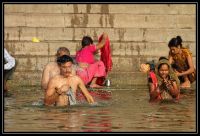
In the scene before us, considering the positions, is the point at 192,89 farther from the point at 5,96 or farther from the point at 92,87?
the point at 5,96

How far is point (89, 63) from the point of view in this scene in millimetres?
16766

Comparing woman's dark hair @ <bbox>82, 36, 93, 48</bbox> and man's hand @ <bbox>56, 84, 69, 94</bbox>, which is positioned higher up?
woman's dark hair @ <bbox>82, 36, 93, 48</bbox>

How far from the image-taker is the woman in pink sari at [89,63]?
16.5 meters

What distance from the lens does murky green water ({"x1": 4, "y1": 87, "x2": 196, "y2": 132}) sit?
398 inches

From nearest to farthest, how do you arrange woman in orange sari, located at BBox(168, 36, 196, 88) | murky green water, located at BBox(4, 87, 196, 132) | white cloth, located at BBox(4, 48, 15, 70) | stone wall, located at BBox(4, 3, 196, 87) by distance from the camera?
murky green water, located at BBox(4, 87, 196, 132) → white cloth, located at BBox(4, 48, 15, 70) → woman in orange sari, located at BBox(168, 36, 196, 88) → stone wall, located at BBox(4, 3, 196, 87)

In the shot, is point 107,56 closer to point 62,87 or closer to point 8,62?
point 8,62

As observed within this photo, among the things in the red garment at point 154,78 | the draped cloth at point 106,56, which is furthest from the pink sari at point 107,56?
the red garment at point 154,78

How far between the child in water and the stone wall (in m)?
3.88

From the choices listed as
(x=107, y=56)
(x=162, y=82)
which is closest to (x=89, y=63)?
(x=107, y=56)

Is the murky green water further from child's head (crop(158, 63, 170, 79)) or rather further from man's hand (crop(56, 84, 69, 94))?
child's head (crop(158, 63, 170, 79))

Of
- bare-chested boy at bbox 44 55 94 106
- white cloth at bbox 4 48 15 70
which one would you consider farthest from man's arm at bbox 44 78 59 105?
white cloth at bbox 4 48 15 70

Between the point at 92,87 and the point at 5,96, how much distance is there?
8.04 ft

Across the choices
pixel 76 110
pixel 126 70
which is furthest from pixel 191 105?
pixel 126 70

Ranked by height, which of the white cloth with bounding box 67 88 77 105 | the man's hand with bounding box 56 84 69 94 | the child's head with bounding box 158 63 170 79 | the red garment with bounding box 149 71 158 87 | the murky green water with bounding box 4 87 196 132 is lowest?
the murky green water with bounding box 4 87 196 132
